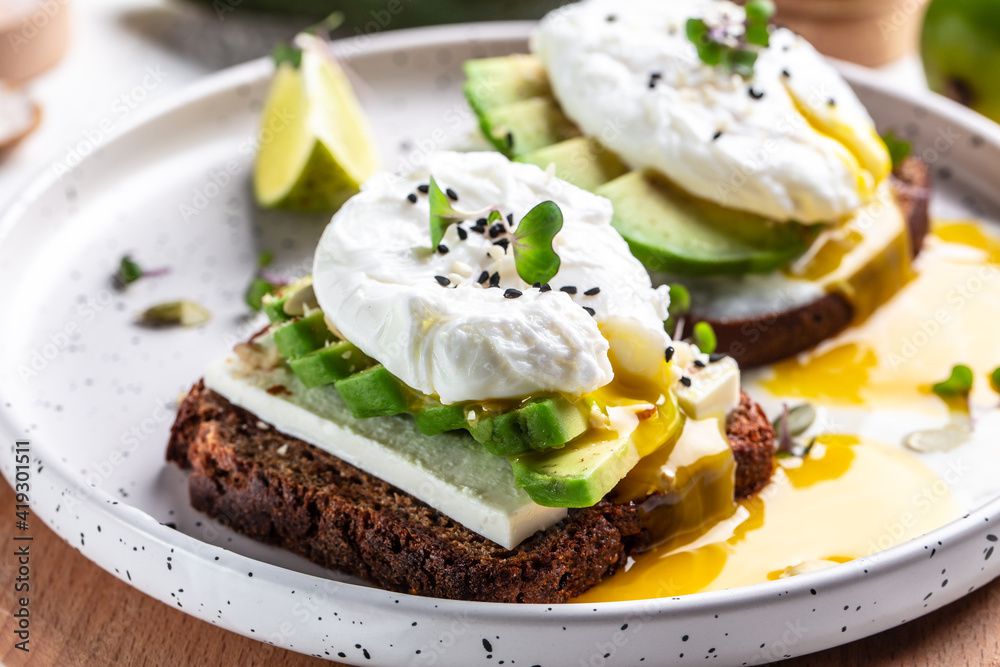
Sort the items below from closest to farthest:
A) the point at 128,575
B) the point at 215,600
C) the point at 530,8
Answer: the point at 215,600 → the point at 128,575 → the point at 530,8

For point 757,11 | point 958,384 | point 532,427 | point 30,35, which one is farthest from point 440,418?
point 30,35

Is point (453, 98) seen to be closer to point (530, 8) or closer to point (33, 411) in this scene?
point (530, 8)

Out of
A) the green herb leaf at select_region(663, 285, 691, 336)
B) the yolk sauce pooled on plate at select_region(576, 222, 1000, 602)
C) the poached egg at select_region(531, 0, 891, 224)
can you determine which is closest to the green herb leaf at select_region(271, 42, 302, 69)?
the poached egg at select_region(531, 0, 891, 224)

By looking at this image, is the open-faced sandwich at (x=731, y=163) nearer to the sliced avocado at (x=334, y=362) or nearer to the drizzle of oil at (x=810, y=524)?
the drizzle of oil at (x=810, y=524)

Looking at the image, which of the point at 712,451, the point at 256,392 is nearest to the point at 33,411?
the point at 256,392

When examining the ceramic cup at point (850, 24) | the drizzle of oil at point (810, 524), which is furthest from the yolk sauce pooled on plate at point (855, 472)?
the ceramic cup at point (850, 24)

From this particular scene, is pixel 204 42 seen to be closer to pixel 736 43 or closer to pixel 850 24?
pixel 736 43
